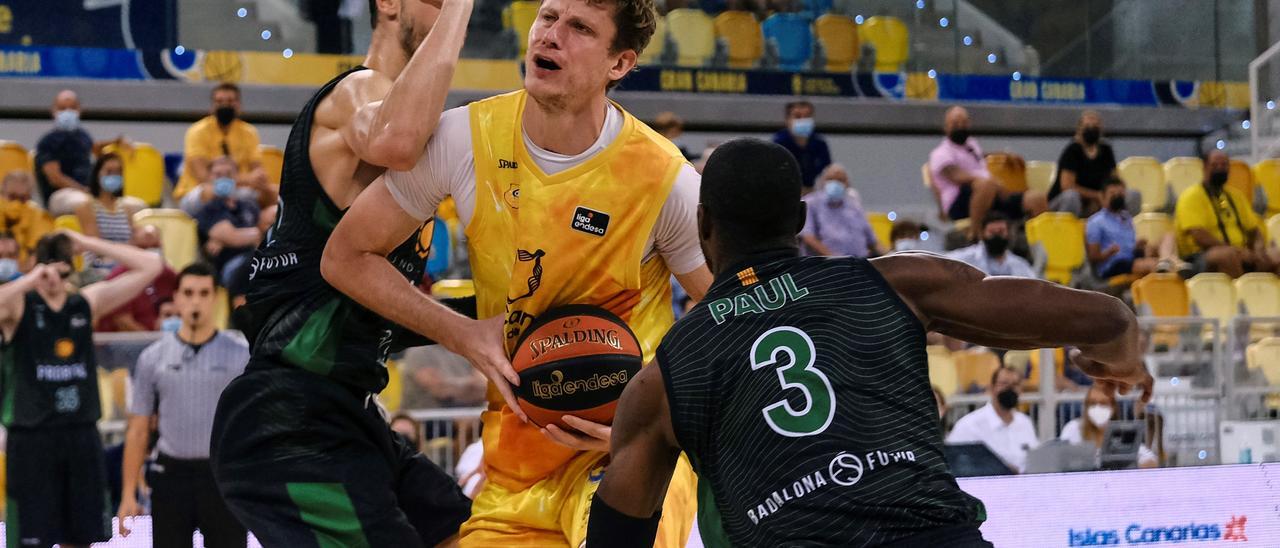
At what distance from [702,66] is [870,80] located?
1.81 meters

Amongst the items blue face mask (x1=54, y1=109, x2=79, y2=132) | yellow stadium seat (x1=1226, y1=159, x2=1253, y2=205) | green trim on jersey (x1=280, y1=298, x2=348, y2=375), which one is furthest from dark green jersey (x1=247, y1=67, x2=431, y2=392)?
yellow stadium seat (x1=1226, y1=159, x2=1253, y2=205)

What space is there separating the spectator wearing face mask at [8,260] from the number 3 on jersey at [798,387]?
659 cm

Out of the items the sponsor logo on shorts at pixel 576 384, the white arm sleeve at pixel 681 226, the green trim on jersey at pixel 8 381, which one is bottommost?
the green trim on jersey at pixel 8 381

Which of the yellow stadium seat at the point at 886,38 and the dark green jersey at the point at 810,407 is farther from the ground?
the yellow stadium seat at the point at 886,38

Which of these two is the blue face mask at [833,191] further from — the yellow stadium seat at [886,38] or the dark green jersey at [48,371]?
the dark green jersey at [48,371]

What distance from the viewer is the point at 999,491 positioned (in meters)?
5.20

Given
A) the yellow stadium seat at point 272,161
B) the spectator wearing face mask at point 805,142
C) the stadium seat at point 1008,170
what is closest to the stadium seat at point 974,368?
the spectator wearing face mask at point 805,142

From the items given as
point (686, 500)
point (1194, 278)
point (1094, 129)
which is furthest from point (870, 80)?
point (686, 500)

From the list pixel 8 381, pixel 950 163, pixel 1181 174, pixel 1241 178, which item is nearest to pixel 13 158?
pixel 8 381

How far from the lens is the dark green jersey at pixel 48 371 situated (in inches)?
268

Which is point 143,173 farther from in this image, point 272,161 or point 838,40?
point 838,40

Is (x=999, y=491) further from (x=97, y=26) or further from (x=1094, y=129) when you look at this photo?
(x=97, y=26)

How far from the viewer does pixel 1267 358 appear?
8508 mm

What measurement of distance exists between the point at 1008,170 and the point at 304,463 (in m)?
10.9
